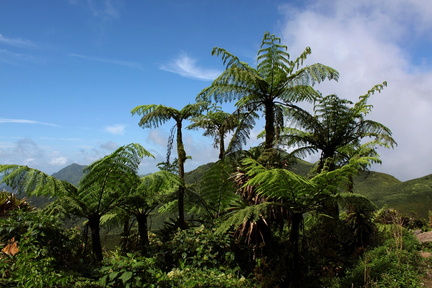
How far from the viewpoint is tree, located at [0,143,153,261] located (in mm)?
5551

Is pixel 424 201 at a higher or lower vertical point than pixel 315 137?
lower

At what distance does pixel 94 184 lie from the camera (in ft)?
20.8

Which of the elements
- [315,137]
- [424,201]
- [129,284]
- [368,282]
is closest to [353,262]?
[368,282]

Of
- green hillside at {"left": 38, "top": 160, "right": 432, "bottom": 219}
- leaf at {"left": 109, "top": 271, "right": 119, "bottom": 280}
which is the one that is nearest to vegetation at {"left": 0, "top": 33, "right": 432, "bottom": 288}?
leaf at {"left": 109, "top": 271, "right": 119, "bottom": 280}

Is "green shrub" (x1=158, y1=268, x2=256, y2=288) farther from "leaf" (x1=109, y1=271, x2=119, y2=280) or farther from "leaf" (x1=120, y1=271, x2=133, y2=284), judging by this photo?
"leaf" (x1=109, y1=271, x2=119, y2=280)

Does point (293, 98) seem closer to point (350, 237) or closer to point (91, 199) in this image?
point (350, 237)

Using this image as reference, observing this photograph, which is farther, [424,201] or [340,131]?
[424,201]

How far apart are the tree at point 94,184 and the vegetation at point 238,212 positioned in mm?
25

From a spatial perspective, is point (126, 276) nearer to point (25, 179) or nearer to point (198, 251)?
point (198, 251)

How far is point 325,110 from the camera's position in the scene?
8.59 meters

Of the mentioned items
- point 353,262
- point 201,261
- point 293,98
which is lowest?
point 353,262

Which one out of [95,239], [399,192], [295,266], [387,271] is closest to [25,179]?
[95,239]

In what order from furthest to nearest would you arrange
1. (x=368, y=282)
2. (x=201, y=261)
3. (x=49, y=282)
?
(x=201, y=261)
(x=368, y=282)
(x=49, y=282)

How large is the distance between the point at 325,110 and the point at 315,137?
944mm
